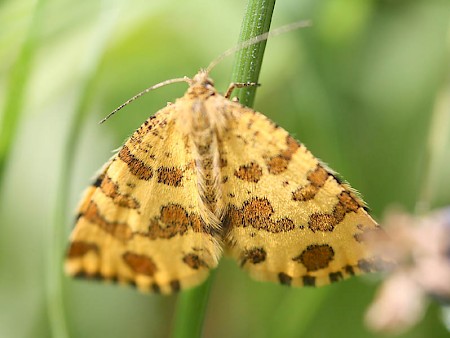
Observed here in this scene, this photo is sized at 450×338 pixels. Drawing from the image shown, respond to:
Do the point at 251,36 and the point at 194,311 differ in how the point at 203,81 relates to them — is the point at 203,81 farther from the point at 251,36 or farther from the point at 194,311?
the point at 194,311

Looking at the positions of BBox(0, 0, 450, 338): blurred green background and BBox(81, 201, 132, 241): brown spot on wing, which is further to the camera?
BBox(0, 0, 450, 338): blurred green background

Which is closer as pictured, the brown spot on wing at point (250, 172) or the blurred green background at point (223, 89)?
the brown spot on wing at point (250, 172)

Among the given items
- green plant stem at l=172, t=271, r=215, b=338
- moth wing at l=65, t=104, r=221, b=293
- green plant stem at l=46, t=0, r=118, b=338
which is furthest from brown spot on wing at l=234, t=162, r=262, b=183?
green plant stem at l=46, t=0, r=118, b=338

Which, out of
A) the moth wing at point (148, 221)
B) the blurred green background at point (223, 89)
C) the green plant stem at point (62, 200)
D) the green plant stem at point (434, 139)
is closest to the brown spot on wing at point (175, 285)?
the moth wing at point (148, 221)

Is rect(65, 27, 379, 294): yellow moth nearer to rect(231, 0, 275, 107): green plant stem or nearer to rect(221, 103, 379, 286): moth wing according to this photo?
rect(221, 103, 379, 286): moth wing

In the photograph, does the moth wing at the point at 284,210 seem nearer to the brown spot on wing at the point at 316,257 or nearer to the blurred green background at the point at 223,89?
the brown spot on wing at the point at 316,257

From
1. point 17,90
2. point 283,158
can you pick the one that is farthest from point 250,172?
point 17,90
